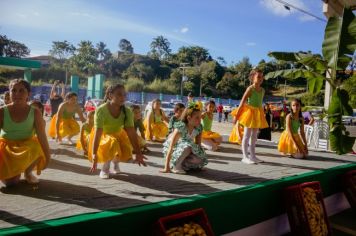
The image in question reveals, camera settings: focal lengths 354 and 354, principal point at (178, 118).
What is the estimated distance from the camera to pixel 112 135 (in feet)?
15.0

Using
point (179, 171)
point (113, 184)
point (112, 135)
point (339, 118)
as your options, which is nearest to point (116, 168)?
point (112, 135)

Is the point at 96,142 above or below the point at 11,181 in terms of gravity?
above

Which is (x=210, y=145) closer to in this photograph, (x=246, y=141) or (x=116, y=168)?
(x=246, y=141)

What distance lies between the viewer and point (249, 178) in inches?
197

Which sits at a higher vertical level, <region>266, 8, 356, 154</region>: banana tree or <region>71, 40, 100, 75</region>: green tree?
<region>71, 40, 100, 75</region>: green tree

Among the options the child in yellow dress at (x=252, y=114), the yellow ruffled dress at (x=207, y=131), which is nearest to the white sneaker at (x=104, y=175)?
the child in yellow dress at (x=252, y=114)

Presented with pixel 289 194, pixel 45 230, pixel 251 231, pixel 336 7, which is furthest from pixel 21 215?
pixel 336 7

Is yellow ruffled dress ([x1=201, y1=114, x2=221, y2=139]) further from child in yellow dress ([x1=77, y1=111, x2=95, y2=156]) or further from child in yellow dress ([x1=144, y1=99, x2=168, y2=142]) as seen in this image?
child in yellow dress ([x1=77, y1=111, x2=95, y2=156])

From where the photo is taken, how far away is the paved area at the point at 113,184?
3.14 m

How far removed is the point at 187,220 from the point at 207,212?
36 centimetres

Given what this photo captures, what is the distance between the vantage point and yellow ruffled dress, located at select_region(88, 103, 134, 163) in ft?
14.6

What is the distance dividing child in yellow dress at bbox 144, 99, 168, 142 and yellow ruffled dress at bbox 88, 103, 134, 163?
4.92 m

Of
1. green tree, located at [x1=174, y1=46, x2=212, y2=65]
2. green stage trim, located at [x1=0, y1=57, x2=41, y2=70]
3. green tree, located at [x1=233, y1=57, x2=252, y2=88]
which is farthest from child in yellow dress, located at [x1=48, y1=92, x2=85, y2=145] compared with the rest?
green tree, located at [x1=174, y1=46, x2=212, y2=65]

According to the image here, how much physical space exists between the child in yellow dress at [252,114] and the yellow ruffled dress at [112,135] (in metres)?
2.57
